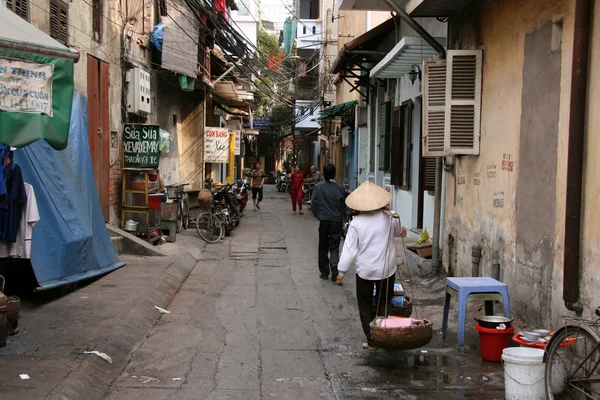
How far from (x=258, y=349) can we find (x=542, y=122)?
398 cm

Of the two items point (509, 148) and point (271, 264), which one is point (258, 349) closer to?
point (509, 148)

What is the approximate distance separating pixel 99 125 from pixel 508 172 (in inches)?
306

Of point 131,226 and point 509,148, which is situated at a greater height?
point 509,148

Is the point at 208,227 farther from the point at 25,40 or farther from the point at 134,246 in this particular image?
the point at 25,40

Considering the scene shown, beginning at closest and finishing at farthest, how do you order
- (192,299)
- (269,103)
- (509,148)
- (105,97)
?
(509,148), (192,299), (105,97), (269,103)

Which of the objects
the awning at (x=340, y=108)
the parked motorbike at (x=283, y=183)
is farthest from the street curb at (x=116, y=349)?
the parked motorbike at (x=283, y=183)

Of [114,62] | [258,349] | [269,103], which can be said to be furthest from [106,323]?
[269,103]

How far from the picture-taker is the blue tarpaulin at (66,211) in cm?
824

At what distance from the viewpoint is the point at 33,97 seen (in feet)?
17.0

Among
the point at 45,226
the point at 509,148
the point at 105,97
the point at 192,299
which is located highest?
the point at 105,97

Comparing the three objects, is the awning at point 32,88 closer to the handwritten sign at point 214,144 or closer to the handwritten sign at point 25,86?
the handwritten sign at point 25,86

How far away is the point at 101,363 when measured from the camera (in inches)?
235

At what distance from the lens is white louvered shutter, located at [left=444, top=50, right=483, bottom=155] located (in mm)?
9180

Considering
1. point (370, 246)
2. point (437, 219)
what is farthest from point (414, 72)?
point (370, 246)
